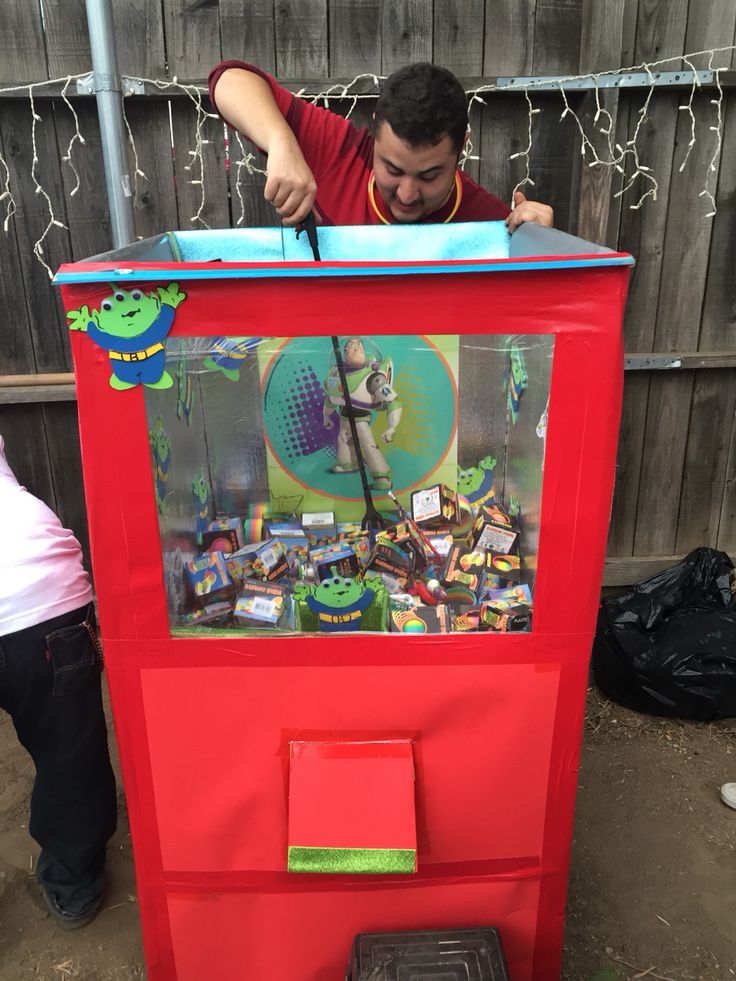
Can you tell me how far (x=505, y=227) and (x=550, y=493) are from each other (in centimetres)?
69

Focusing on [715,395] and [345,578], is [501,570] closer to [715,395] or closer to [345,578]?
[345,578]

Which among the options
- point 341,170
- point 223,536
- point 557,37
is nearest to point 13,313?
point 341,170

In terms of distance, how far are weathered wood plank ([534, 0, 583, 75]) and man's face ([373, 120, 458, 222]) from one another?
1.23 m

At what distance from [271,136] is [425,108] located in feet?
0.92

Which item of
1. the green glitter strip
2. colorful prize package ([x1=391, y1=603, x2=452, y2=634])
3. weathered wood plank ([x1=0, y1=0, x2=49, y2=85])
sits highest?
weathered wood plank ([x1=0, y1=0, x2=49, y2=85])

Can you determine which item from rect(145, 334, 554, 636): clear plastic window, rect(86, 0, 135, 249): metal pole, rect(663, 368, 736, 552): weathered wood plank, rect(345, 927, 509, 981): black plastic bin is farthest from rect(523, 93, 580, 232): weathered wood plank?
rect(345, 927, 509, 981): black plastic bin

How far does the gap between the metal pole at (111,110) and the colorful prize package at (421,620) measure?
1347 millimetres

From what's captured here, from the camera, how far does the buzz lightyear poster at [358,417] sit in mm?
1100

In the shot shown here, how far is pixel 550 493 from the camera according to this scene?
3.42 feet

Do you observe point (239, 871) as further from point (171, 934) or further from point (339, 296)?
point (339, 296)

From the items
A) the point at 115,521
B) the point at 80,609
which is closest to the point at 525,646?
the point at 115,521

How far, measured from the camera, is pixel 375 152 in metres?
1.44

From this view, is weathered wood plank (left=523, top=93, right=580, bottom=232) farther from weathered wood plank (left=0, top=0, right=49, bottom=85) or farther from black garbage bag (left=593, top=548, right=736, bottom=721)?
weathered wood plank (left=0, top=0, right=49, bottom=85)

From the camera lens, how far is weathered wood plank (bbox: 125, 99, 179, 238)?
7.73 ft
